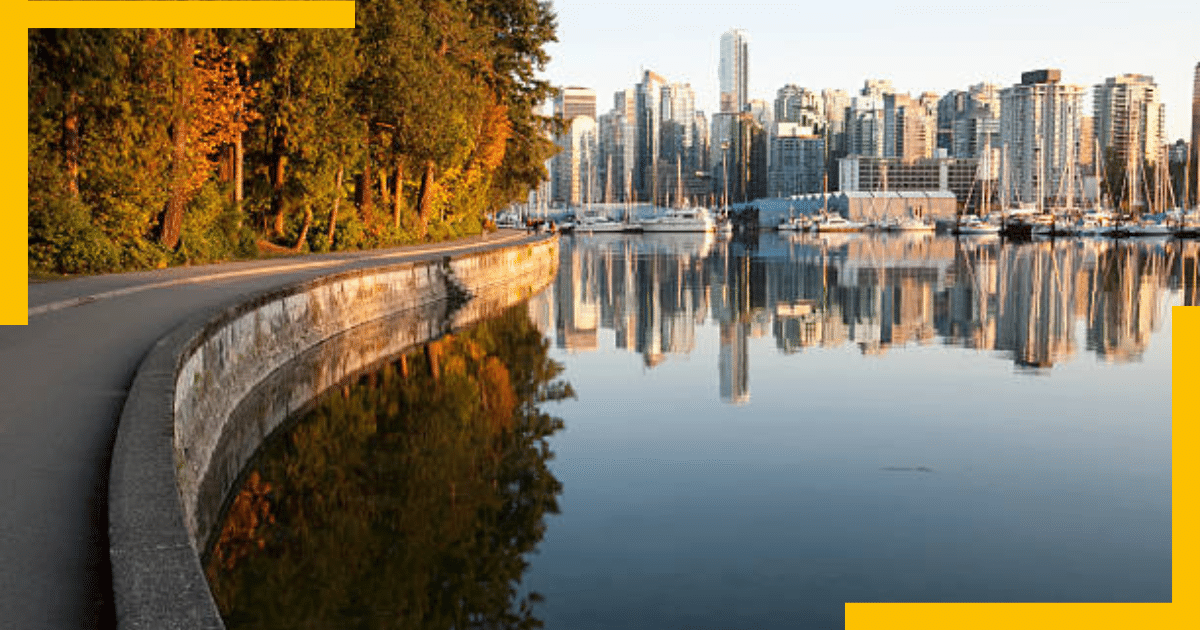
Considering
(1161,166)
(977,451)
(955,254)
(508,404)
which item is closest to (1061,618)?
(977,451)

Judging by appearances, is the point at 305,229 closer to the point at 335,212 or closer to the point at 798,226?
the point at 335,212

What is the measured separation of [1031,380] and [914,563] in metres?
14.5

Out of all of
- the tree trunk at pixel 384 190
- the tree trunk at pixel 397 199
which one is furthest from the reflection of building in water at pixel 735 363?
the tree trunk at pixel 384 190

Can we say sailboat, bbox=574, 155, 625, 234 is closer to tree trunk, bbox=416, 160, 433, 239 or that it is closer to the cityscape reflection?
the cityscape reflection

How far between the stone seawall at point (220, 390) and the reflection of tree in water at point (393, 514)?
2.21 ft

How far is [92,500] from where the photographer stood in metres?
8.97

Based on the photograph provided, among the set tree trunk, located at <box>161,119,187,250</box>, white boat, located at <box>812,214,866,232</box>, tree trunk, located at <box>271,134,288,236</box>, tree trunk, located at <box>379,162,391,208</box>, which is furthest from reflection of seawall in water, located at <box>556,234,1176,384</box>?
white boat, located at <box>812,214,866,232</box>

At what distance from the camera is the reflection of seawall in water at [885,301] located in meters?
34.2

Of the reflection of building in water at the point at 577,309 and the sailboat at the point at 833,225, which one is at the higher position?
the sailboat at the point at 833,225

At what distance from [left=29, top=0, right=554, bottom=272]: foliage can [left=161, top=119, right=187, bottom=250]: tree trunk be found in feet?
0.15

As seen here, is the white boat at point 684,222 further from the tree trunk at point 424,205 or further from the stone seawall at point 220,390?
the stone seawall at point 220,390

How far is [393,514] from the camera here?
47.7 feet

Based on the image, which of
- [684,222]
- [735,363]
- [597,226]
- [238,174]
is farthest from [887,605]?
[597,226]

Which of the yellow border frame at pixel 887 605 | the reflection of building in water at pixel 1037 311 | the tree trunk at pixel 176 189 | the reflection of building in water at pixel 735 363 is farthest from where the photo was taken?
the tree trunk at pixel 176 189
